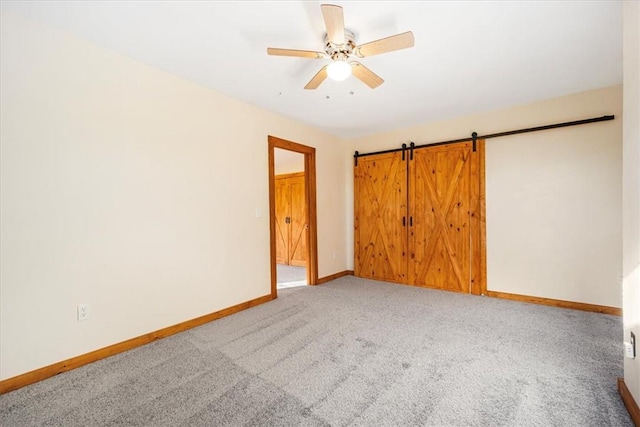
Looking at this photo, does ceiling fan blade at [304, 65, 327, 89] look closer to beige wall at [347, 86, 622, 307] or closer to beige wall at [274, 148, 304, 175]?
beige wall at [347, 86, 622, 307]

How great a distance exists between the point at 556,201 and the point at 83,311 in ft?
16.0

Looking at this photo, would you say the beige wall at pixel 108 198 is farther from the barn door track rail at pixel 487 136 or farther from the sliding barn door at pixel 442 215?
the sliding barn door at pixel 442 215

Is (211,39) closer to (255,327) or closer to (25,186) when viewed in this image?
(25,186)

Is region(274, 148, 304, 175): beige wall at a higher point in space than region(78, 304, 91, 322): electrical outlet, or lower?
higher

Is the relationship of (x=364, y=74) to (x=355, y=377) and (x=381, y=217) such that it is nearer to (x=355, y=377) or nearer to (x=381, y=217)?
(x=355, y=377)

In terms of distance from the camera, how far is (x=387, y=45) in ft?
6.17

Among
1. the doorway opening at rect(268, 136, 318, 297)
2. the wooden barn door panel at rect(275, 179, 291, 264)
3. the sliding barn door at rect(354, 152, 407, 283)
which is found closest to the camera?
the sliding barn door at rect(354, 152, 407, 283)

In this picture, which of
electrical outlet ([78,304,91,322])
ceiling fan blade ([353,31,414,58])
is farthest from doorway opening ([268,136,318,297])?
ceiling fan blade ([353,31,414,58])

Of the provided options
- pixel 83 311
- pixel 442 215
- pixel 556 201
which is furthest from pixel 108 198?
pixel 556 201

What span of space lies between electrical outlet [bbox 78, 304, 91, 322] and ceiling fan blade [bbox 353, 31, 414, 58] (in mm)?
2804

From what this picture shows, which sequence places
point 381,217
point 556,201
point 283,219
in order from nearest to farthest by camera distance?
point 556,201 → point 381,217 → point 283,219

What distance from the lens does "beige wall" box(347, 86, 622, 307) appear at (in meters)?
3.03

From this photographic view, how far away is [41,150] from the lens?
1937 millimetres

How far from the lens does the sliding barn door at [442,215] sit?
3852 mm
